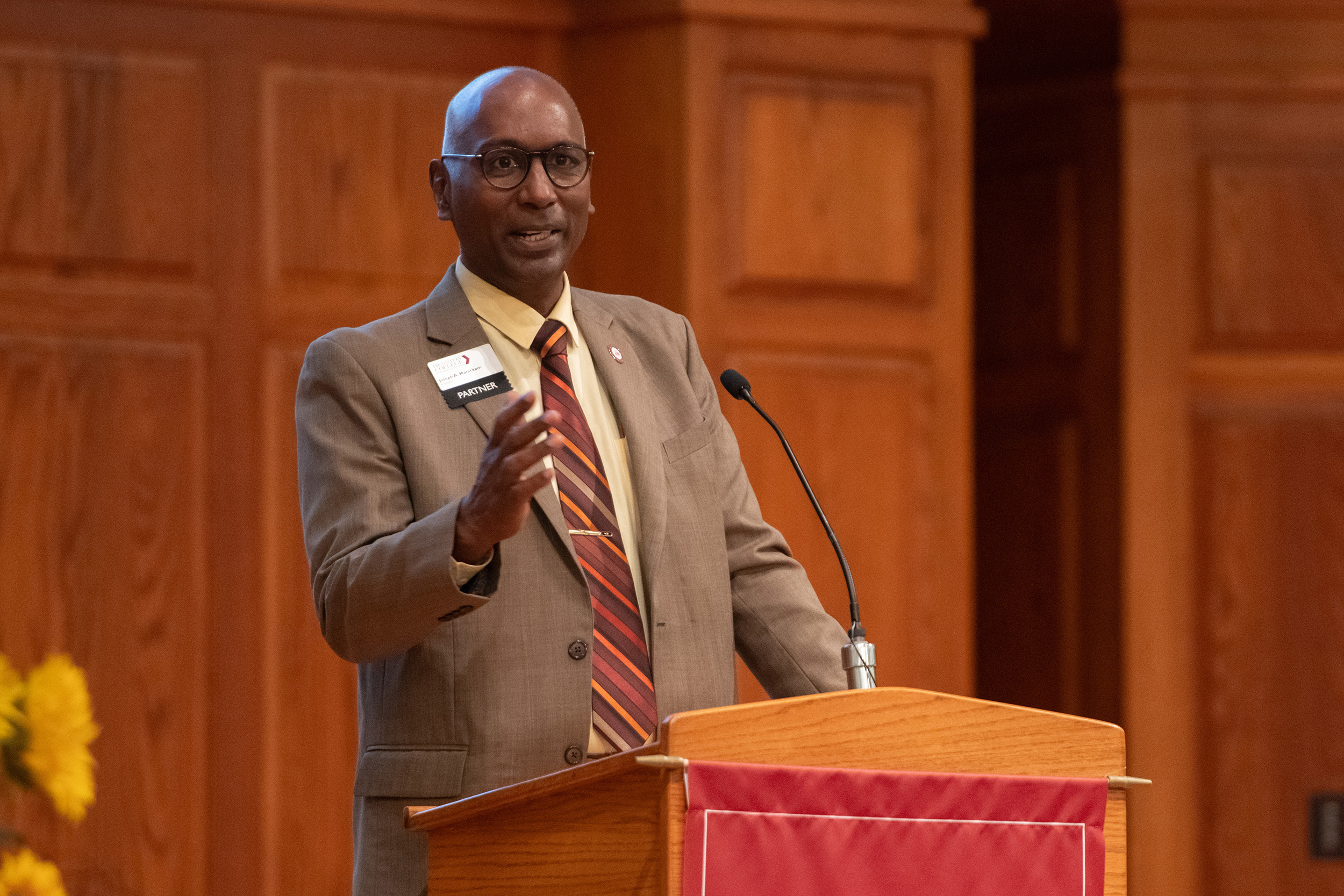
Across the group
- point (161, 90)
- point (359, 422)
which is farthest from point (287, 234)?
point (359, 422)

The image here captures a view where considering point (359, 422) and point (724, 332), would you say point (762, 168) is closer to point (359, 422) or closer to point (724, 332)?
point (724, 332)

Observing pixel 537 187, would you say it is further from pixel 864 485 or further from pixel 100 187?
pixel 864 485

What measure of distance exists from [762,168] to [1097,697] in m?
1.72

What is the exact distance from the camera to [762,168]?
4.01 m

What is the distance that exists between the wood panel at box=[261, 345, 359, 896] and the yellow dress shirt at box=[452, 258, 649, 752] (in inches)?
71.2

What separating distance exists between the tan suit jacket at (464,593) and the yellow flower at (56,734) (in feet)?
2.57

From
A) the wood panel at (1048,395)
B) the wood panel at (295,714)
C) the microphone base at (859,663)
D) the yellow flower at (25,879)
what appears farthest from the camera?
the wood panel at (1048,395)

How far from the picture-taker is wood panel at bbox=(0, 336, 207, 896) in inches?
144

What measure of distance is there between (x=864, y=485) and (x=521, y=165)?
2.16 meters

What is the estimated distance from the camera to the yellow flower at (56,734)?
92 cm

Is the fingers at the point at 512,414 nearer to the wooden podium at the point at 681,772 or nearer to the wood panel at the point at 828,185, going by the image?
the wooden podium at the point at 681,772

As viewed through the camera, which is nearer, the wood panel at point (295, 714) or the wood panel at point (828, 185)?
the wood panel at point (295, 714)

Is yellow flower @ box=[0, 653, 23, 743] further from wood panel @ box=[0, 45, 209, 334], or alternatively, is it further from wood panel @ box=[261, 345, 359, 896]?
wood panel @ box=[0, 45, 209, 334]

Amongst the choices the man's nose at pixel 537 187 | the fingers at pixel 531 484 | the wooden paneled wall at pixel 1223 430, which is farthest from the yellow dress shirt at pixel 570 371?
the wooden paneled wall at pixel 1223 430
